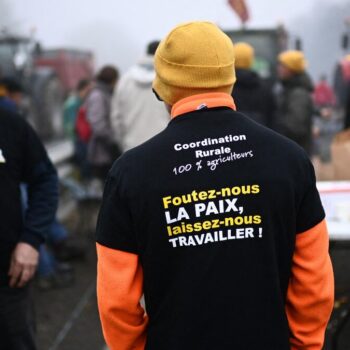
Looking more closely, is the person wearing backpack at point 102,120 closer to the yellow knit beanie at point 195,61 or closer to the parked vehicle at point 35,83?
the yellow knit beanie at point 195,61

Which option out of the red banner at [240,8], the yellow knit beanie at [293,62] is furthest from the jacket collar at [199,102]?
the red banner at [240,8]

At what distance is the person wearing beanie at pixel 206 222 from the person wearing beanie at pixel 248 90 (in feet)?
10.2

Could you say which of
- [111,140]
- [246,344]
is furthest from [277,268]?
[111,140]

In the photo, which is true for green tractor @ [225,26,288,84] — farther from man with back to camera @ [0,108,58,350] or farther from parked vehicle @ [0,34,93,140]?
man with back to camera @ [0,108,58,350]

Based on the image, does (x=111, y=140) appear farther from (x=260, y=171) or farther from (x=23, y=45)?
(x=23, y=45)

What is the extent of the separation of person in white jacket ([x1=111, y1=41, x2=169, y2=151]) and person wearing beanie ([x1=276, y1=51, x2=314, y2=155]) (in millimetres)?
1094

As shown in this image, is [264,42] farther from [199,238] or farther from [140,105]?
[199,238]

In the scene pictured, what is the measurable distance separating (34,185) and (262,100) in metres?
2.53

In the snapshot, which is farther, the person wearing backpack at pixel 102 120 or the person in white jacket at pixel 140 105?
the person wearing backpack at pixel 102 120

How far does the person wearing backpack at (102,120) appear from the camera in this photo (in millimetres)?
5820

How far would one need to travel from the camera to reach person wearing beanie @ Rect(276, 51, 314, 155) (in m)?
5.61

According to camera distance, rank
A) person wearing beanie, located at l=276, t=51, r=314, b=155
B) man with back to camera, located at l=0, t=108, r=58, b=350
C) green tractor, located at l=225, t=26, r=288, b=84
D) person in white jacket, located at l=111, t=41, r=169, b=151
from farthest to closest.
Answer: green tractor, located at l=225, t=26, r=288, b=84, person wearing beanie, located at l=276, t=51, r=314, b=155, person in white jacket, located at l=111, t=41, r=169, b=151, man with back to camera, located at l=0, t=108, r=58, b=350

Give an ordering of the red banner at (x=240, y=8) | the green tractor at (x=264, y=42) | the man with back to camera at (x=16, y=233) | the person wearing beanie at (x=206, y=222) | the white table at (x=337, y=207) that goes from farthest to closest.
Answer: the green tractor at (x=264, y=42)
the red banner at (x=240, y=8)
the white table at (x=337, y=207)
the man with back to camera at (x=16, y=233)
the person wearing beanie at (x=206, y=222)

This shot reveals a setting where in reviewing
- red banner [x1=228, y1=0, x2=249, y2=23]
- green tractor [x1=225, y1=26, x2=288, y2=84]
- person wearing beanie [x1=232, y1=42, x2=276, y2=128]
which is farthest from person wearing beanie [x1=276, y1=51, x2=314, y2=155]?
green tractor [x1=225, y1=26, x2=288, y2=84]
